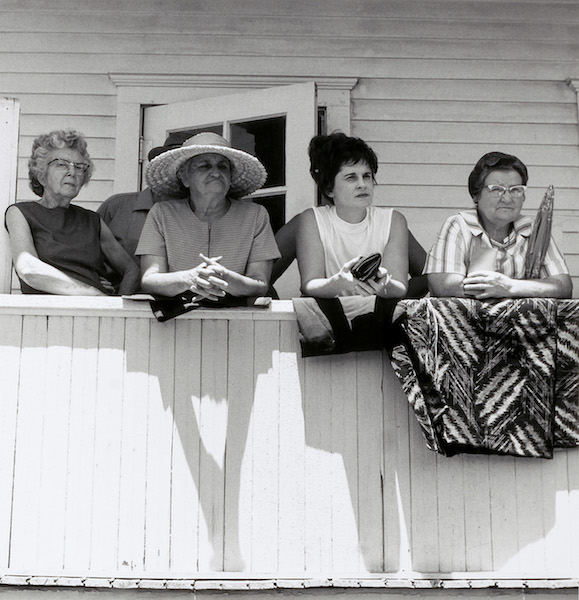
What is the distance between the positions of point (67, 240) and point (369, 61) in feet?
7.99

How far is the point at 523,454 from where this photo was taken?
3.15 meters

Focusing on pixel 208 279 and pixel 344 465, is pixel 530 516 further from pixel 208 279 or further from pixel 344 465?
pixel 208 279

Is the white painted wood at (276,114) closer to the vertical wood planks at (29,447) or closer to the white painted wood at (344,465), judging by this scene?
the white painted wood at (344,465)

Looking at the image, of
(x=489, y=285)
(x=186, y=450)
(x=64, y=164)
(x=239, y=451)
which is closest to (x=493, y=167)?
(x=489, y=285)

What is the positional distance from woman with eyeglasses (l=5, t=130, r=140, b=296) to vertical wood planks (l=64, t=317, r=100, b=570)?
0.22m

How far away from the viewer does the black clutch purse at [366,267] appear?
3146mm

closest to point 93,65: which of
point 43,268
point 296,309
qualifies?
point 43,268

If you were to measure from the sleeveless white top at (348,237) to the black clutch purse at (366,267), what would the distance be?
1.02ft

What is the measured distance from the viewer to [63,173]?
355cm

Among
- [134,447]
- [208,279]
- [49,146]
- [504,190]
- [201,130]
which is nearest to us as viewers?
[208,279]

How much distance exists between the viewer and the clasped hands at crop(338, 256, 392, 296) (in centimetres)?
320

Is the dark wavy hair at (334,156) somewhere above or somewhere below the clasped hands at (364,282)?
above

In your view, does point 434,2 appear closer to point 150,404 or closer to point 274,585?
point 150,404

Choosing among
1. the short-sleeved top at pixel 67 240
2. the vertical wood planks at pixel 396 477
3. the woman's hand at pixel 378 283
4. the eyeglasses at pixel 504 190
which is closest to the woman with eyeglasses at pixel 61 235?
the short-sleeved top at pixel 67 240
